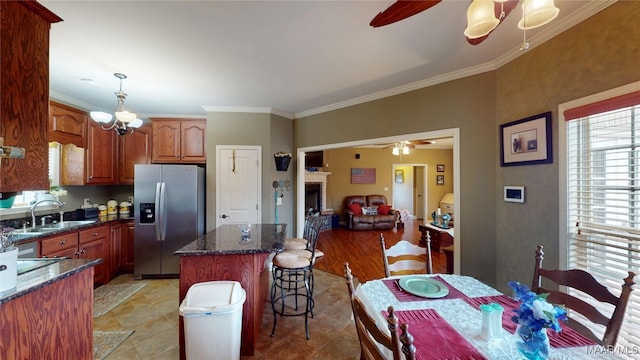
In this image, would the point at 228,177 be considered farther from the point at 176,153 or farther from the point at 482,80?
the point at 482,80

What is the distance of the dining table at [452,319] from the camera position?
3.22ft

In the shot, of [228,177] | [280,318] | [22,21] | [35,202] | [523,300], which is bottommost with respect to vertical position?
[280,318]

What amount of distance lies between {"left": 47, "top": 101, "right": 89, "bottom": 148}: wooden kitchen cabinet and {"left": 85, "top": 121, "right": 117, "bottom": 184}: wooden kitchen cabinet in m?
0.09

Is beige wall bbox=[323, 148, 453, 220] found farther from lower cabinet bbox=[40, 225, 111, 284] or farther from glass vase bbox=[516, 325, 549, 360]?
glass vase bbox=[516, 325, 549, 360]

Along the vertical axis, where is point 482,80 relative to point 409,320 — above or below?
above

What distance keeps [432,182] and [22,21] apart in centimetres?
954

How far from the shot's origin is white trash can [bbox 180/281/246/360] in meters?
1.64

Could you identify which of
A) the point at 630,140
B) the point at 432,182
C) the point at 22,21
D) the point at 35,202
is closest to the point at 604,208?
the point at 630,140

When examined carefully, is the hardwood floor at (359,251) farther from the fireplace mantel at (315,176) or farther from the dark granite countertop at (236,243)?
the dark granite countertop at (236,243)

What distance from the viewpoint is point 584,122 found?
178 centimetres

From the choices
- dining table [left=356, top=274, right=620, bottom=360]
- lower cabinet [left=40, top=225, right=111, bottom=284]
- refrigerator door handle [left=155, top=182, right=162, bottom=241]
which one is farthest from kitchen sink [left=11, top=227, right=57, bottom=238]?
dining table [left=356, top=274, right=620, bottom=360]

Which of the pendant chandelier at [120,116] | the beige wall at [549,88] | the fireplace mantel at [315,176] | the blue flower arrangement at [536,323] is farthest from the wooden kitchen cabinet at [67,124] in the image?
the beige wall at [549,88]

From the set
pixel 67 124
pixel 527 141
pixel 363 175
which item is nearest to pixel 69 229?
pixel 67 124

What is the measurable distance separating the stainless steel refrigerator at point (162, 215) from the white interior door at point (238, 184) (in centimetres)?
40
